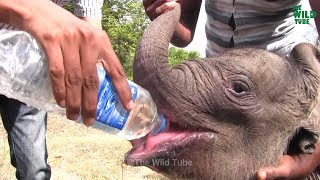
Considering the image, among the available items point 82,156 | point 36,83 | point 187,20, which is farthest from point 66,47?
point 82,156

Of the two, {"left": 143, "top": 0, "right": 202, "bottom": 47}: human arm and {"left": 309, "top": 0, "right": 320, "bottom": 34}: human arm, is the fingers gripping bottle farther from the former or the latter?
{"left": 309, "top": 0, "right": 320, "bottom": 34}: human arm

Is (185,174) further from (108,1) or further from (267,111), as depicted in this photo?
(108,1)

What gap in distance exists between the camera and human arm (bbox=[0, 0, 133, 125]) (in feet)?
4.29

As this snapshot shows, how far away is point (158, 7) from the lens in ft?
7.36

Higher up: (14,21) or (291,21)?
(14,21)

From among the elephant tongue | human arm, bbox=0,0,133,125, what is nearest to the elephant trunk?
the elephant tongue

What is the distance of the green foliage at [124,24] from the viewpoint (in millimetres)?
12453

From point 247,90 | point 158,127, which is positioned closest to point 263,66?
point 247,90

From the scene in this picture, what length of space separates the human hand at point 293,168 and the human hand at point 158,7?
684 millimetres

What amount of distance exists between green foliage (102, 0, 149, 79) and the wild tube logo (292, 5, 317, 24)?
9537 mm

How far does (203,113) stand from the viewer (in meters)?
1.85

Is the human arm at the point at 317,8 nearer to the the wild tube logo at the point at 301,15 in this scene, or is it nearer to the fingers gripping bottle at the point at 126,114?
the the wild tube logo at the point at 301,15

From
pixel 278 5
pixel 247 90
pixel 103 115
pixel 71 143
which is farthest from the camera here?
pixel 71 143

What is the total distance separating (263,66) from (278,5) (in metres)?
0.57
